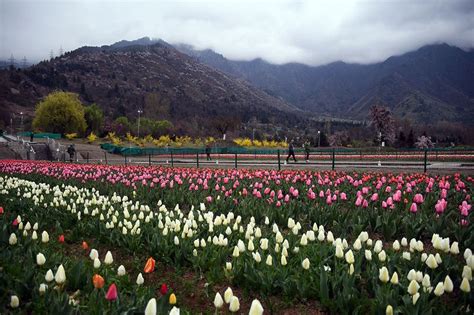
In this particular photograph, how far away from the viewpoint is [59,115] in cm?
8019

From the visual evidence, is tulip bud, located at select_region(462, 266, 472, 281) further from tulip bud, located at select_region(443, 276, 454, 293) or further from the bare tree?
the bare tree

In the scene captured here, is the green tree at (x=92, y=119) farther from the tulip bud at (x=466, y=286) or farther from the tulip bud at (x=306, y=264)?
the tulip bud at (x=466, y=286)

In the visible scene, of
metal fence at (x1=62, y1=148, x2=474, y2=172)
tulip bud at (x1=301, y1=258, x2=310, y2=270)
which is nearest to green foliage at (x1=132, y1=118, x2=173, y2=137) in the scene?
metal fence at (x1=62, y1=148, x2=474, y2=172)

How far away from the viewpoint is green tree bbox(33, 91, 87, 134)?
79562mm

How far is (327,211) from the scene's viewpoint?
23.4 feet

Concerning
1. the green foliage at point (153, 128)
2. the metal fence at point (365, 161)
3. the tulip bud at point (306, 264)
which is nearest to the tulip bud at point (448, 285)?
the tulip bud at point (306, 264)

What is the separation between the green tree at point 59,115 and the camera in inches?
3132

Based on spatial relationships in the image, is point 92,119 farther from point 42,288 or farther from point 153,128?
point 42,288

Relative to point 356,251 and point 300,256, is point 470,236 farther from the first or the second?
point 300,256

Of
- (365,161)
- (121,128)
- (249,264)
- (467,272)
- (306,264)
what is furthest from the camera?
(121,128)

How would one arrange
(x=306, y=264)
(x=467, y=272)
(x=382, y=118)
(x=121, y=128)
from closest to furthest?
1. (x=467, y=272)
2. (x=306, y=264)
3. (x=382, y=118)
4. (x=121, y=128)

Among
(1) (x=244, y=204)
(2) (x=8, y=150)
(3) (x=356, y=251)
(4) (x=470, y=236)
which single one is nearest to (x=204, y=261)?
(3) (x=356, y=251)

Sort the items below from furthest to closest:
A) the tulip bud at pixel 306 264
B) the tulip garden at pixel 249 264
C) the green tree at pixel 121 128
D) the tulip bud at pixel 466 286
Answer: the green tree at pixel 121 128 < the tulip bud at pixel 306 264 < the tulip garden at pixel 249 264 < the tulip bud at pixel 466 286

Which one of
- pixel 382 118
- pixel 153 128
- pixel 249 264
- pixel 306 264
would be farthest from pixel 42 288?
pixel 153 128
